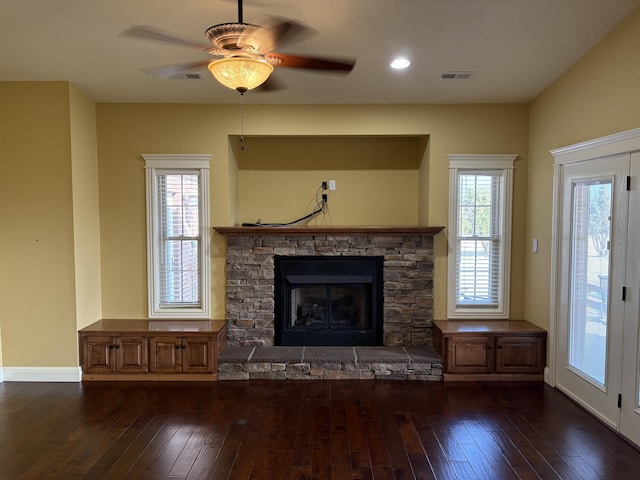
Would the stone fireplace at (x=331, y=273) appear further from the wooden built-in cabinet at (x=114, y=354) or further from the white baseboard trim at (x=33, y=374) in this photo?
the white baseboard trim at (x=33, y=374)

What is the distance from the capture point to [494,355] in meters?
4.43

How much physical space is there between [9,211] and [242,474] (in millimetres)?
3449

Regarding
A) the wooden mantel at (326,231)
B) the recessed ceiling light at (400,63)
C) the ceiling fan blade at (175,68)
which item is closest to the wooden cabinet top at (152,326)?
the wooden mantel at (326,231)

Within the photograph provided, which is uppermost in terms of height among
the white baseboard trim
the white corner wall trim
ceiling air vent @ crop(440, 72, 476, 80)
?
ceiling air vent @ crop(440, 72, 476, 80)

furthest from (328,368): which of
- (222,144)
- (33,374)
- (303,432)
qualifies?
(33,374)

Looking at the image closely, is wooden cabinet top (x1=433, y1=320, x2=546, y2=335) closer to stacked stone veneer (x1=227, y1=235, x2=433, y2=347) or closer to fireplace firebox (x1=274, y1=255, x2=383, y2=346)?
stacked stone veneer (x1=227, y1=235, x2=433, y2=347)

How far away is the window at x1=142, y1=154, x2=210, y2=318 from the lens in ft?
15.9

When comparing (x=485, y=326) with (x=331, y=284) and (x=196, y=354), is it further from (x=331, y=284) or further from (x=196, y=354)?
(x=196, y=354)

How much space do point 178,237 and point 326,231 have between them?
1.66 metres

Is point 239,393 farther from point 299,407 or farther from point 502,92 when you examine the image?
point 502,92

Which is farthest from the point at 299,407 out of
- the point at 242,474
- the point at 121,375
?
the point at 121,375

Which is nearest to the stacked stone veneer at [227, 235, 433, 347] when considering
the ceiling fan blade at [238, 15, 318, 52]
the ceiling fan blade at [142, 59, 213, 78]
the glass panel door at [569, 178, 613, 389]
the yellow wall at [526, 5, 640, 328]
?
the yellow wall at [526, 5, 640, 328]

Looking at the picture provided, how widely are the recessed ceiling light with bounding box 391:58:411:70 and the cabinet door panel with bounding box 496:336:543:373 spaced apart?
9.19 feet

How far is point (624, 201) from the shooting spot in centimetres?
328
